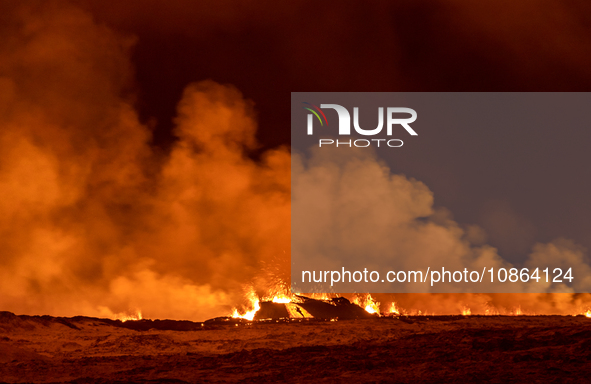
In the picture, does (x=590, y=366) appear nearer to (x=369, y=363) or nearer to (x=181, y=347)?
(x=369, y=363)

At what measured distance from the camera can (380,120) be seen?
27.4 meters

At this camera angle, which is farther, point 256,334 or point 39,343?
point 256,334

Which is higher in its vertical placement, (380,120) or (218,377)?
(380,120)

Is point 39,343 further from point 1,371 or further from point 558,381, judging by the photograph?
point 558,381

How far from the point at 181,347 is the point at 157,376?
26.4ft

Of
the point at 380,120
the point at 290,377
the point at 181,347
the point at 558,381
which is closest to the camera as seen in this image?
the point at 558,381

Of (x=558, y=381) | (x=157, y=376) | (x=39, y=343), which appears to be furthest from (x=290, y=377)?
(x=39, y=343)

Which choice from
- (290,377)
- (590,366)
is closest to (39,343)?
(290,377)

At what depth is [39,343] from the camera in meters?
23.3

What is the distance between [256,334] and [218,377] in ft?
36.2

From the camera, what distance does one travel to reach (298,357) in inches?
686

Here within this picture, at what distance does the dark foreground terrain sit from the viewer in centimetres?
1364

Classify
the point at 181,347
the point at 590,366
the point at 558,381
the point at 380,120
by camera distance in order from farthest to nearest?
the point at 380,120, the point at 181,347, the point at 590,366, the point at 558,381

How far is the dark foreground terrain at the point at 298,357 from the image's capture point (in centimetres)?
1364
